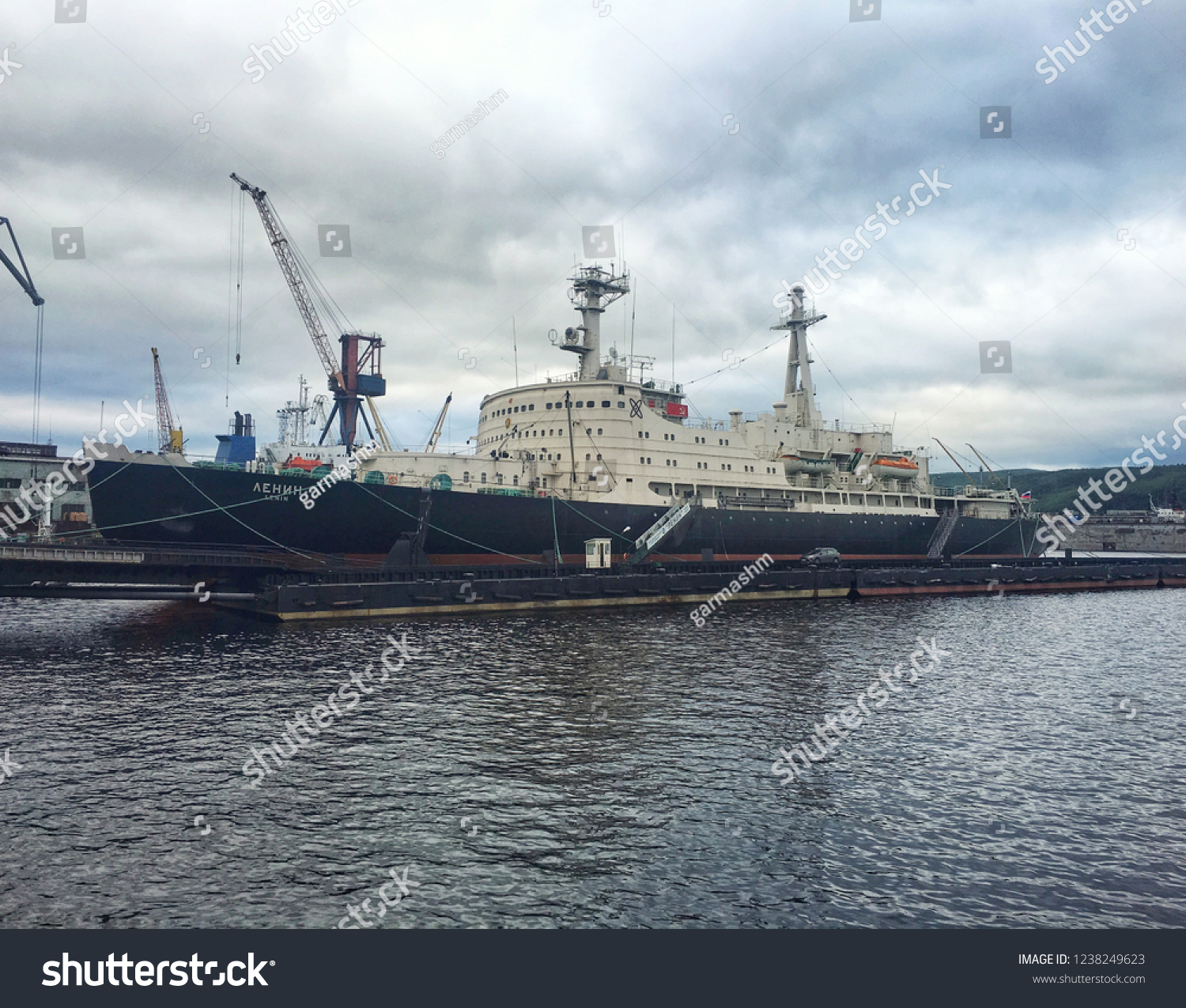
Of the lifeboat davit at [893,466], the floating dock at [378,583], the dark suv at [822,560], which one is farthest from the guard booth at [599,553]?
the lifeboat davit at [893,466]

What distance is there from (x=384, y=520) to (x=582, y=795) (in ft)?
88.4

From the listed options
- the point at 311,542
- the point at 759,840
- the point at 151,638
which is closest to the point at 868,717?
the point at 759,840

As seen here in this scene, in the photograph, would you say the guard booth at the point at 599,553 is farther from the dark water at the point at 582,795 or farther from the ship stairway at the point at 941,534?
the ship stairway at the point at 941,534

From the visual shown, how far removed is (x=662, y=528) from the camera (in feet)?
150

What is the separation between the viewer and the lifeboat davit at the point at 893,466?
59781 mm

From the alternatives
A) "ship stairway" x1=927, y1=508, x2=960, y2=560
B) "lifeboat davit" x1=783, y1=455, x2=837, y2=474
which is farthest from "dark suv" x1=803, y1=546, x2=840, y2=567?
"ship stairway" x1=927, y1=508, x2=960, y2=560

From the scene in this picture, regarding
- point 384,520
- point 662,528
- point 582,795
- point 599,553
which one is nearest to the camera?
point 582,795

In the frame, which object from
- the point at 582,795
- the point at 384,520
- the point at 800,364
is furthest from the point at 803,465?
the point at 582,795

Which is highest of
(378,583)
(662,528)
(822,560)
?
(662,528)

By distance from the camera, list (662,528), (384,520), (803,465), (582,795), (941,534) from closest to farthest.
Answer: (582,795) < (384,520) < (662,528) < (803,465) < (941,534)

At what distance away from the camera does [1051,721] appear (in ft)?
61.2

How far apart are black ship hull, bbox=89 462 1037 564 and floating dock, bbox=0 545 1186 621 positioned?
1275 mm

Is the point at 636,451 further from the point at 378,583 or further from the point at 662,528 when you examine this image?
the point at 378,583

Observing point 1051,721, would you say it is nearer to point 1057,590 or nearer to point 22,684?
point 22,684
